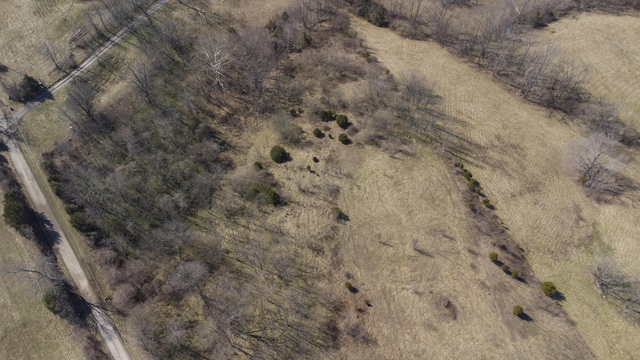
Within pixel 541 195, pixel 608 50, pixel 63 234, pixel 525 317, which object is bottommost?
pixel 63 234

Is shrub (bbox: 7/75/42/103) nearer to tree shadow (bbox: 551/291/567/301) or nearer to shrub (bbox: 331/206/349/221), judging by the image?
shrub (bbox: 331/206/349/221)

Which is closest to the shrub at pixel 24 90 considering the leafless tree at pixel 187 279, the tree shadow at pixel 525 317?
the leafless tree at pixel 187 279

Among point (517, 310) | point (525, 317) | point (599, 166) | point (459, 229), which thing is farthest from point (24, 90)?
point (599, 166)

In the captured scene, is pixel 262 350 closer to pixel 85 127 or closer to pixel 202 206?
A: pixel 202 206

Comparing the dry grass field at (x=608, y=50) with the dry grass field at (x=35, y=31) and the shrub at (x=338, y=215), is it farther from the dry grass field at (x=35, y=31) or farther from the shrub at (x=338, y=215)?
the dry grass field at (x=35, y=31)

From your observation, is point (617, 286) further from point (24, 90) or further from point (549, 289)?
point (24, 90)

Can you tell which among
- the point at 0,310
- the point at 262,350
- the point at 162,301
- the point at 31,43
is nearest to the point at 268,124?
the point at 162,301

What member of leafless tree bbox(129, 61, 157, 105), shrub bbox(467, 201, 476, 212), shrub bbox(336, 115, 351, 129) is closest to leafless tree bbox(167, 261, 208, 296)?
shrub bbox(336, 115, 351, 129)
